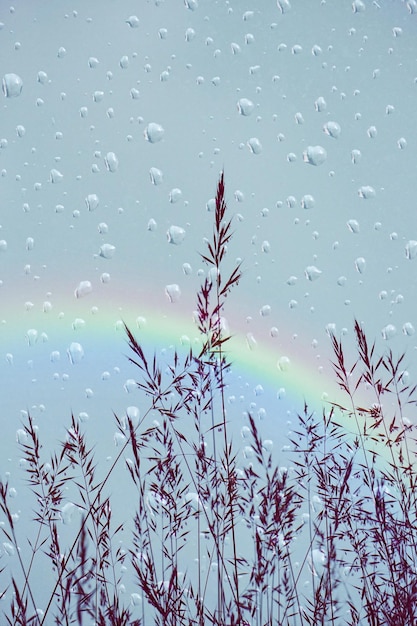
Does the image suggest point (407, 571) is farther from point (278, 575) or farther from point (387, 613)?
point (278, 575)

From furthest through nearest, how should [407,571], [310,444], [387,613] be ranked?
[310,444]
[407,571]
[387,613]

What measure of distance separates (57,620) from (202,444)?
1.98 feet

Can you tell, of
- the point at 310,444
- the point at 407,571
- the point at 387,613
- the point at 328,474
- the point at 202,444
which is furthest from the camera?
the point at 310,444

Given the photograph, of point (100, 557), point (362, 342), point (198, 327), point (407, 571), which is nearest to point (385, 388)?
point (362, 342)

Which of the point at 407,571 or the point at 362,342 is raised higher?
the point at 362,342

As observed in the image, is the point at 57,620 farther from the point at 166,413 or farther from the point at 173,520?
the point at 166,413

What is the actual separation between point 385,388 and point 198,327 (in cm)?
61

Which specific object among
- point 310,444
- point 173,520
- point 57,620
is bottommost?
point 57,620

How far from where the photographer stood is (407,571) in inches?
56.9

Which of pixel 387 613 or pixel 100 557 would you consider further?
pixel 100 557

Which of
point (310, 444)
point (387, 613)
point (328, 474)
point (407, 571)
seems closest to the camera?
point (387, 613)

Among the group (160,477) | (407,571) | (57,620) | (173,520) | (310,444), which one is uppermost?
(310,444)

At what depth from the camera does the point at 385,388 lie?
1.60m

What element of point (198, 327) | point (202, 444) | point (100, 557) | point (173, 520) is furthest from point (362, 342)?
point (100, 557)
